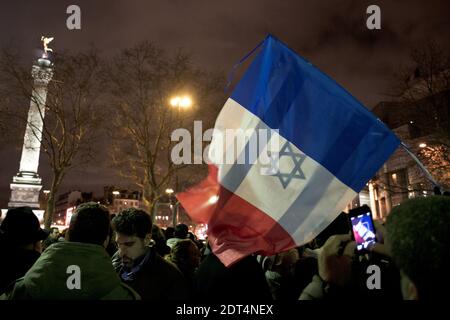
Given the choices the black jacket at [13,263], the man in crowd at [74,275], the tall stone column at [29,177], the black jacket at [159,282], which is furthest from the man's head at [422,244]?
the tall stone column at [29,177]

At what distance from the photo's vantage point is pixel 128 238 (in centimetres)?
344

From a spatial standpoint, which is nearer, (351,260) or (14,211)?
(351,260)

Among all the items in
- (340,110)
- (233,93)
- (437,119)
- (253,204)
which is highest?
(437,119)

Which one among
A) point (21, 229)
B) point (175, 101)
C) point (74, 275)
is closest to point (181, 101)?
point (175, 101)

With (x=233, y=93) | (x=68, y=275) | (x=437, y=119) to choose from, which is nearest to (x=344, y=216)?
(x=233, y=93)

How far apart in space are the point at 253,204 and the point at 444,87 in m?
21.7

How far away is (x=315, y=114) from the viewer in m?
3.34

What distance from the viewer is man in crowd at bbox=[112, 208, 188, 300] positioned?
323cm

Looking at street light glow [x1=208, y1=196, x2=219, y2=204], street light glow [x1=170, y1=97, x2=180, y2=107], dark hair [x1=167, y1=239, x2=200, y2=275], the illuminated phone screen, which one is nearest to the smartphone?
the illuminated phone screen

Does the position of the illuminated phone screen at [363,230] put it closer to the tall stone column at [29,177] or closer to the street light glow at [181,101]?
the street light glow at [181,101]

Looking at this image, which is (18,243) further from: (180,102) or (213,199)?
(180,102)

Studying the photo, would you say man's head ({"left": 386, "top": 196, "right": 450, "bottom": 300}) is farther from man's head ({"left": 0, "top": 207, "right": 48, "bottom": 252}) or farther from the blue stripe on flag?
man's head ({"left": 0, "top": 207, "right": 48, "bottom": 252})
